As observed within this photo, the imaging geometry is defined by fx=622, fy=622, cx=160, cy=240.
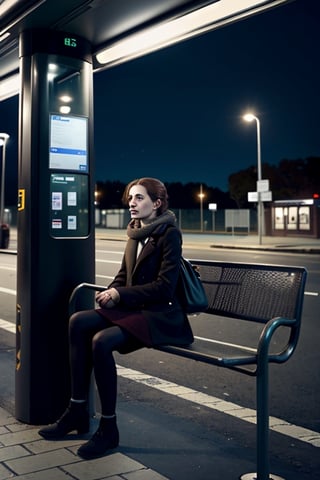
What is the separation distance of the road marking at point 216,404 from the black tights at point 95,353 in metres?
1.45

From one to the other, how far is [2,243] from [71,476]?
82.4ft

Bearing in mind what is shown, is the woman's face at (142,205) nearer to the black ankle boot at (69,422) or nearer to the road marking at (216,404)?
the black ankle boot at (69,422)

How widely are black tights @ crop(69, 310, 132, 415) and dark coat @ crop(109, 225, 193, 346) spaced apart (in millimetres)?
188


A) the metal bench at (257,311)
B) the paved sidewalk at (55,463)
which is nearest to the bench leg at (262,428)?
the metal bench at (257,311)

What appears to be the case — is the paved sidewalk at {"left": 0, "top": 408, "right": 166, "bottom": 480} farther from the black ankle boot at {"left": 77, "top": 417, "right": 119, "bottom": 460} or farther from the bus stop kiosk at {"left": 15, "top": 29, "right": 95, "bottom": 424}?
the bus stop kiosk at {"left": 15, "top": 29, "right": 95, "bottom": 424}

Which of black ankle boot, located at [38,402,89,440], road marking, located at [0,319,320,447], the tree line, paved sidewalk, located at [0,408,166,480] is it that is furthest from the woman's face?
the tree line

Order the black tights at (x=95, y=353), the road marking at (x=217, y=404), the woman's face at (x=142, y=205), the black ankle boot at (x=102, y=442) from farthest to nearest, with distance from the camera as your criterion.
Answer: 1. the road marking at (x=217, y=404)
2. the woman's face at (x=142, y=205)
3. the black tights at (x=95, y=353)
4. the black ankle boot at (x=102, y=442)

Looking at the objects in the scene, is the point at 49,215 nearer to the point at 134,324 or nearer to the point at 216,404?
the point at 134,324

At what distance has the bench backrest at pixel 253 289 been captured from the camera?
12.9ft

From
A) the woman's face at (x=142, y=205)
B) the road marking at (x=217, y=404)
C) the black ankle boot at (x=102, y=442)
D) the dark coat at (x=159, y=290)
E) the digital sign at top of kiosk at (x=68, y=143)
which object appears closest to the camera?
the black ankle boot at (x=102, y=442)

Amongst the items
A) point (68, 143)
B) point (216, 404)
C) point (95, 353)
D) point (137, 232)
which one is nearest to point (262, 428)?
point (95, 353)

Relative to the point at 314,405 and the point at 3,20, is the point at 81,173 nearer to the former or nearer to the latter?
the point at 3,20

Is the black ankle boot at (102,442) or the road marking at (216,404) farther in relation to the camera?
the road marking at (216,404)

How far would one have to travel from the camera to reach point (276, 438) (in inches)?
170
